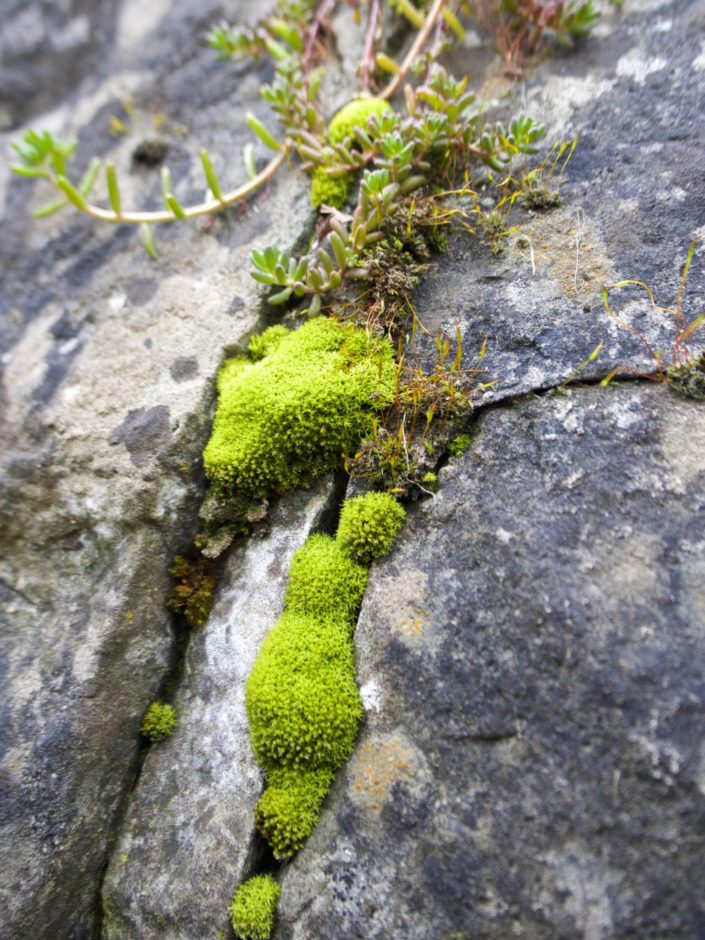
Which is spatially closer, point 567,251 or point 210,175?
point 567,251

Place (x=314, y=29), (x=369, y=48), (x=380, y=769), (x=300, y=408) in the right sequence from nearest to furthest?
(x=380, y=769), (x=300, y=408), (x=369, y=48), (x=314, y=29)

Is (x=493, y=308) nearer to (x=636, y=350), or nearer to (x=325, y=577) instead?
(x=636, y=350)

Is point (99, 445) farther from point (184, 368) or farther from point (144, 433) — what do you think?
point (184, 368)

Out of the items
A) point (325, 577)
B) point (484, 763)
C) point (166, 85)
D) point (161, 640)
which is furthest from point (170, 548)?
point (166, 85)

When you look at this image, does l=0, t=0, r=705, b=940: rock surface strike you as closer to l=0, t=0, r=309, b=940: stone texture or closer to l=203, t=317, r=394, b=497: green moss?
l=0, t=0, r=309, b=940: stone texture

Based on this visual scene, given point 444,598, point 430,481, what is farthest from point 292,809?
point 430,481

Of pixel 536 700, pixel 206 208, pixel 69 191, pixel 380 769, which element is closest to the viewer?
pixel 536 700
